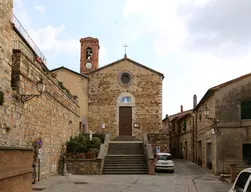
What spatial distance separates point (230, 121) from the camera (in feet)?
64.4

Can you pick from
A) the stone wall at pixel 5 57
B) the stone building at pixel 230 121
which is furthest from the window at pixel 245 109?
the stone wall at pixel 5 57

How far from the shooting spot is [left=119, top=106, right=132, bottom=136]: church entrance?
31.7 m

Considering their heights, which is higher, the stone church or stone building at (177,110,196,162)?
the stone church

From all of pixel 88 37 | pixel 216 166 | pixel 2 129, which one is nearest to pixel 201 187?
pixel 216 166

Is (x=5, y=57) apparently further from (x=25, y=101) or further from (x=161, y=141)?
(x=161, y=141)

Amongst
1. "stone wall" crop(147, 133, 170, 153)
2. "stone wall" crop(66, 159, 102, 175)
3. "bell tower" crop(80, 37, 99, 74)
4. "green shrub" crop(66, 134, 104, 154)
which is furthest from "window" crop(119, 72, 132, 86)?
"stone wall" crop(66, 159, 102, 175)

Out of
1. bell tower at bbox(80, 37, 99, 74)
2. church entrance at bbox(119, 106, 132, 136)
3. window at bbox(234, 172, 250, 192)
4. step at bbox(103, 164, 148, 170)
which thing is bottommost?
step at bbox(103, 164, 148, 170)

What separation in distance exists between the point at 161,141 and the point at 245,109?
34.6ft

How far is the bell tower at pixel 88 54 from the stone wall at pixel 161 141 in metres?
11.7

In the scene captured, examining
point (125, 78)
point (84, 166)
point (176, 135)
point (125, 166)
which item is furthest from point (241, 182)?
point (176, 135)

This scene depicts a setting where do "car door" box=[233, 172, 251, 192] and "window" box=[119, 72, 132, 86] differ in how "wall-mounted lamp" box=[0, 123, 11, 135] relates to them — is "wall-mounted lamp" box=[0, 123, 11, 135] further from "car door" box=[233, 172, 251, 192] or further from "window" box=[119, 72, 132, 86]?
"window" box=[119, 72, 132, 86]

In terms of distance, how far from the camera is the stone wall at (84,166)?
2004 cm

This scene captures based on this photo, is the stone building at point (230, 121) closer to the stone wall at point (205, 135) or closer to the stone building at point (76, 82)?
the stone wall at point (205, 135)

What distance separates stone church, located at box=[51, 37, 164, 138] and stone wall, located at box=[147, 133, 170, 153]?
99.6 inches
